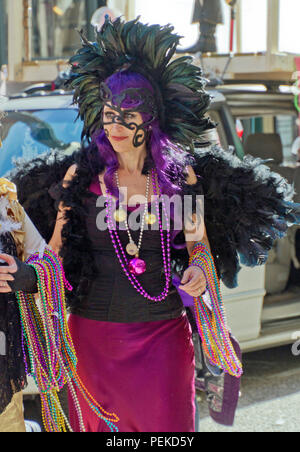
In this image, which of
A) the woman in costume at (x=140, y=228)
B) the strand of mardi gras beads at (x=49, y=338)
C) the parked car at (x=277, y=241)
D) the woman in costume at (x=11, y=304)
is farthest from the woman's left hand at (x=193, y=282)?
the parked car at (x=277, y=241)

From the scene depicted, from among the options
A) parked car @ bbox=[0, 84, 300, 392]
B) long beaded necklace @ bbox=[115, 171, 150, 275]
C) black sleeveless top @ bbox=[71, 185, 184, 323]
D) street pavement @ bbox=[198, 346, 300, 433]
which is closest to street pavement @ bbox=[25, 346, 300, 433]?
street pavement @ bbox=[198, 346, 300, 433]

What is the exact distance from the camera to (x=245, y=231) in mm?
3105

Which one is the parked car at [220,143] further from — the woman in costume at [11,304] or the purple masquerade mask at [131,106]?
the woman in costume at [11,304]

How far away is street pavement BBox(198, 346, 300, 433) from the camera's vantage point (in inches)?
169

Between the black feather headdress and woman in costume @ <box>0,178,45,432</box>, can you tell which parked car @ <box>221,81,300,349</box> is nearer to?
the black feather headdress

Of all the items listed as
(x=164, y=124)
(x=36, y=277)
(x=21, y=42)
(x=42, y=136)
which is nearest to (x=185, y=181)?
(x=164, y=124)

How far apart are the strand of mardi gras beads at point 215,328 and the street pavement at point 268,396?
134 cm

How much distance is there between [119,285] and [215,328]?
0.45 metres

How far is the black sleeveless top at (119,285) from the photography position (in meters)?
2.89

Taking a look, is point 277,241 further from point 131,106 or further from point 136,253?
point 131,106

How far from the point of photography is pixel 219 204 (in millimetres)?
3123

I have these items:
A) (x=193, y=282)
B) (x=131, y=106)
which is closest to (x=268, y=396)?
(x=193, y=282)

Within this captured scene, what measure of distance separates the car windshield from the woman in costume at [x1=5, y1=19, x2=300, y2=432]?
1248mm
